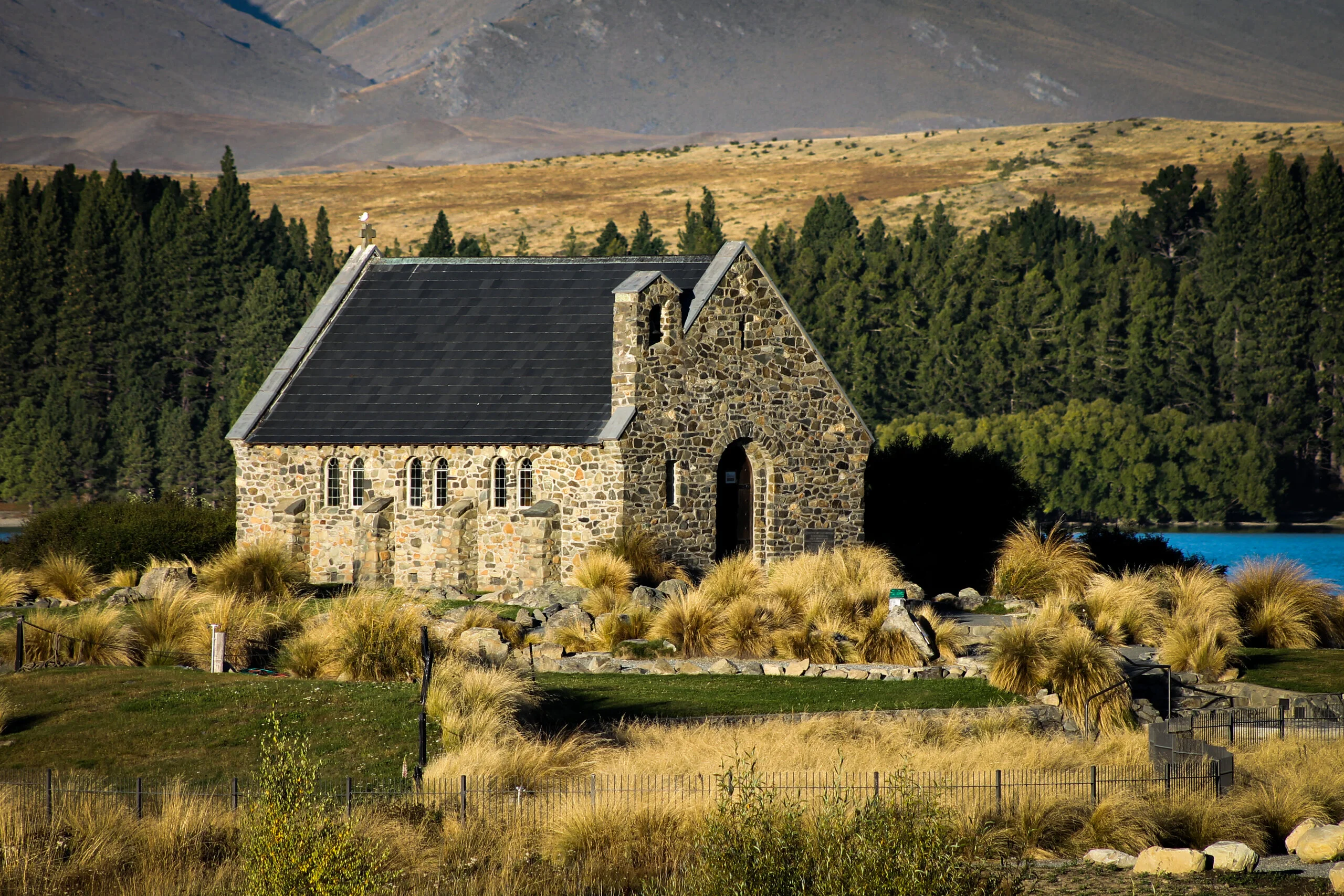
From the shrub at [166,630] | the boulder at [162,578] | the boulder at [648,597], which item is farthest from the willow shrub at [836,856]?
the boulder at [162,578]

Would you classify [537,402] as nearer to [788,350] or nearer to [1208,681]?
[788,350]

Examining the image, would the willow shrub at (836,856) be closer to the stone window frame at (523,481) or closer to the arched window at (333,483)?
the stone window frame at (523,481)

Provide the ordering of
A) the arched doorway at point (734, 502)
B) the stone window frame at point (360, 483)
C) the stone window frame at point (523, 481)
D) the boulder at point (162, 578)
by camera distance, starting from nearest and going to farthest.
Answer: the boulder at point (162, 578) → the stone window frame at point (523, 481) → the arched doorway at point (734, 502) → the stone window frame at point (360, 483)

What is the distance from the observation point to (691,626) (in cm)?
2552

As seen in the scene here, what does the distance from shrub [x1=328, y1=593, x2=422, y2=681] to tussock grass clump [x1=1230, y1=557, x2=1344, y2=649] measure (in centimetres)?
1589

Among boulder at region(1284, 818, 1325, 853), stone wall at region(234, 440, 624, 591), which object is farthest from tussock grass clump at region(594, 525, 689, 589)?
boulder at region(1284, 818, 1325, 853)

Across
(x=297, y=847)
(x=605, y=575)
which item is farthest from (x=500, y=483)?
(x=297, y=847)

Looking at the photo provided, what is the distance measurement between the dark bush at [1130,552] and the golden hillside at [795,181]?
314 ft

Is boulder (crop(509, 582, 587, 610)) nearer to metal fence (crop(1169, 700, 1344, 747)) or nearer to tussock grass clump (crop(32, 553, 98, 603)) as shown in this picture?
tussock grass clump (crop(32, 553, 98, 603))

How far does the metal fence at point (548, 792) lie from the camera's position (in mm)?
15508

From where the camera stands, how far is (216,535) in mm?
37562

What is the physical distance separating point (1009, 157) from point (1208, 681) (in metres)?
141

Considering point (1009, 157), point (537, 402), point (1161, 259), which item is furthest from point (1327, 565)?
point (1009, 157)

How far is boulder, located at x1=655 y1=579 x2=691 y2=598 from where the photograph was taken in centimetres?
2814
